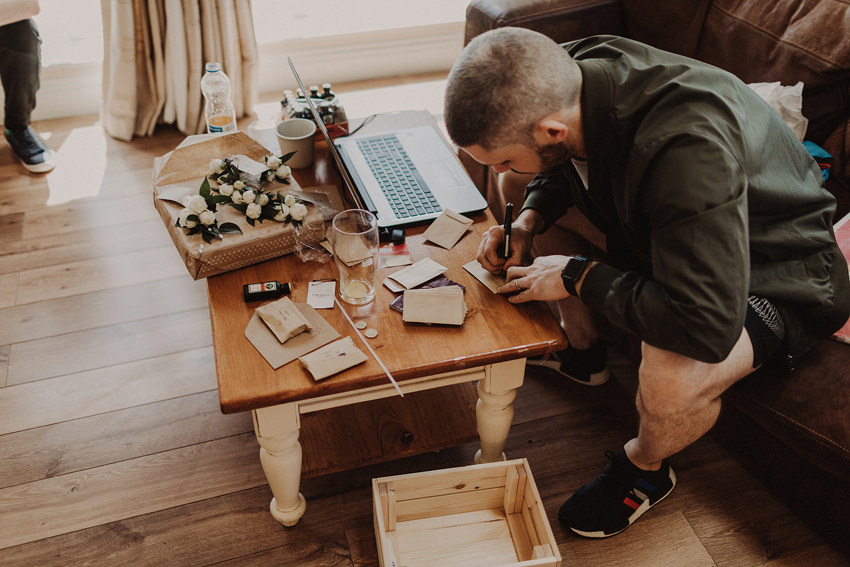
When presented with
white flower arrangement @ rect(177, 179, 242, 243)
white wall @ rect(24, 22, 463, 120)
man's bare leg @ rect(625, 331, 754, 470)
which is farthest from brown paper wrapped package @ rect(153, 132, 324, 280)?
white wall @ rect(24, 22, 463, 120)

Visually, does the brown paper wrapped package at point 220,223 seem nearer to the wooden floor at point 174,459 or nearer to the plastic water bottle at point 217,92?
the plastic water bottle at point 217,92

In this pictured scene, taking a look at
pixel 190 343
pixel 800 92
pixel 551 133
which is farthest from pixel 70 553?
pixel 800 92

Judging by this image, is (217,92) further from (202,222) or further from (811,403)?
(811,403)

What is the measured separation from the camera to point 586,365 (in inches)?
71.1

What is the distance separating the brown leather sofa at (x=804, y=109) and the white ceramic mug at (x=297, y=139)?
0.51 m

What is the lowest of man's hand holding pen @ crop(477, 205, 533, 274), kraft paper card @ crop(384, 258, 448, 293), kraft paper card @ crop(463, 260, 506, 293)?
kraft paper card @ crop(384, 258, 448, 293)

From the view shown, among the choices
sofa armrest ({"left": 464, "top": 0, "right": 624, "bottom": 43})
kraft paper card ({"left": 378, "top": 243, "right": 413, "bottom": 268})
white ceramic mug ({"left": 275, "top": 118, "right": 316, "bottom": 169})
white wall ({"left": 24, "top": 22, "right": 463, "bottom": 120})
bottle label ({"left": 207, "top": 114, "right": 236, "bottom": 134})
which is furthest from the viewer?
white wall ({"left": 24, "top": 22, "right": 463, "bottom": 120})

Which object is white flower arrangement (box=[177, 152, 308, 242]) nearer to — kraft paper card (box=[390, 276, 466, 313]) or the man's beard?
kraft paper card (box=[390, 276, 466, 313])

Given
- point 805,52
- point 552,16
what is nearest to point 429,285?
point 552,16

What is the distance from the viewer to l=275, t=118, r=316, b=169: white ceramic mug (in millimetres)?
1640

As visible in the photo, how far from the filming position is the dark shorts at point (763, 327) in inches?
50.6

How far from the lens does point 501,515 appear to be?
4.79ft

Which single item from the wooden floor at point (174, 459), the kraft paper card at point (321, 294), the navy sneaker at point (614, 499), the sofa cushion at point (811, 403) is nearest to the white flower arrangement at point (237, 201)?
the kraft paper card at point (321, 294)

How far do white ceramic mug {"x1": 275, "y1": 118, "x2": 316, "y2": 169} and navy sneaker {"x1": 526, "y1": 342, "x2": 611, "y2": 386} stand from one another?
0.84m
